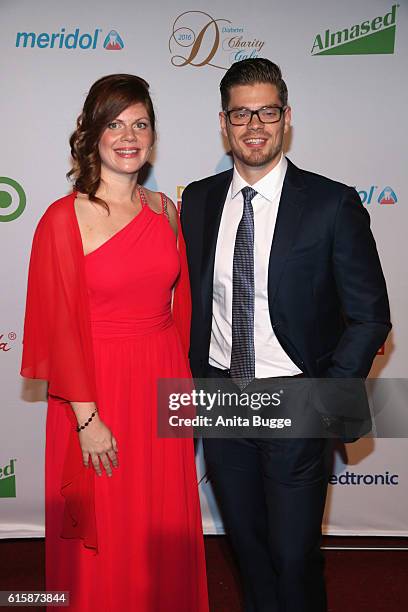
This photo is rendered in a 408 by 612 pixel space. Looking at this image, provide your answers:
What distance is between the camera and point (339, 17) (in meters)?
2.96

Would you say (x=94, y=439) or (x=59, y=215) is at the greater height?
(x=59, y=215)

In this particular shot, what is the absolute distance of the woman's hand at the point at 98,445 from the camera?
2.19 m

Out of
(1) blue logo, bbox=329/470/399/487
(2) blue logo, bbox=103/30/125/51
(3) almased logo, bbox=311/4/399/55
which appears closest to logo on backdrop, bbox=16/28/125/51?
(2) blue logo, bbox=103/30/125/51

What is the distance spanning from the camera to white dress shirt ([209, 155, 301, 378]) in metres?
2.22

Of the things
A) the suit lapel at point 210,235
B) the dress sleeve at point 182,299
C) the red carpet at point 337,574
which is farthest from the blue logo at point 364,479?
the suit lapel at point 210,235

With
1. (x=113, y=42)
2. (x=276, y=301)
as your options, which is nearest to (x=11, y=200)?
(x=113, y=42)

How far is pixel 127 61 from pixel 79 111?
0.89 ft

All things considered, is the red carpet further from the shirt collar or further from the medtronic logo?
the shirt collar

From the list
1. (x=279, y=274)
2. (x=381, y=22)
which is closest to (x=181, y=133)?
(x=381, y=22)

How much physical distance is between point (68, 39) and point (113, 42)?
0.18m

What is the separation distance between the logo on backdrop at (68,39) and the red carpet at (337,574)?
6.79 feet

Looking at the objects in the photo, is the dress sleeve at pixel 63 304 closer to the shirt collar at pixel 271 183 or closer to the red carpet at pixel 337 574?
the shirt collar at pixel 271 183

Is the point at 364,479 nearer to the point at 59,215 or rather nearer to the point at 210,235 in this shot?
the point at 210,235

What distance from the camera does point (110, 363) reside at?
2.23 m
